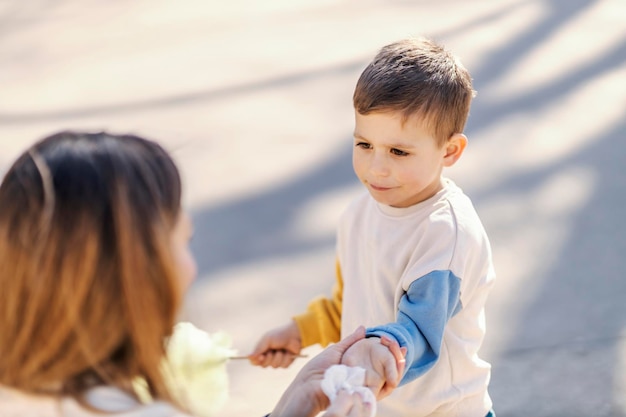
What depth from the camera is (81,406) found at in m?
1.18

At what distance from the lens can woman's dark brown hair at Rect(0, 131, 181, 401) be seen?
3.84 feet

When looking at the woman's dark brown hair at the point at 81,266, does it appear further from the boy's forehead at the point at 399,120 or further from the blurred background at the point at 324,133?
the boy's forehead at the point at 399,120

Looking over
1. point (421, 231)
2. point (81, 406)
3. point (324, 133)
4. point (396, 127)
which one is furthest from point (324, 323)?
point (324, 133)

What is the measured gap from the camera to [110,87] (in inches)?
169

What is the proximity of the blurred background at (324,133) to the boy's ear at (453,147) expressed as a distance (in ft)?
1.86

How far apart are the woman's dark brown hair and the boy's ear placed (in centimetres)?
71

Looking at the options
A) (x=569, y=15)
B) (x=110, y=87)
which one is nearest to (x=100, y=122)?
(x=110, y=87)

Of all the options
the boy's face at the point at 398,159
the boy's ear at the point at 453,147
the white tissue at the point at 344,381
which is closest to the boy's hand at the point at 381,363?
the white tissue at the point at 344,381

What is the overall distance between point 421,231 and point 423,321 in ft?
0.60

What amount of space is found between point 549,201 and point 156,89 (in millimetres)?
1890

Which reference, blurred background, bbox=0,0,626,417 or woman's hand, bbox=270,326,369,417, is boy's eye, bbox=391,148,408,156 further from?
blurred background, bbox=0,0,626,417

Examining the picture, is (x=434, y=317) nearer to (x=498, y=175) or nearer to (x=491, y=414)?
(x=491, y=414)

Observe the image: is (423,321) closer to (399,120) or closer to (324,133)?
(399,120)

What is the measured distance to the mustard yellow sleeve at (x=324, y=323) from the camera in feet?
6.38
